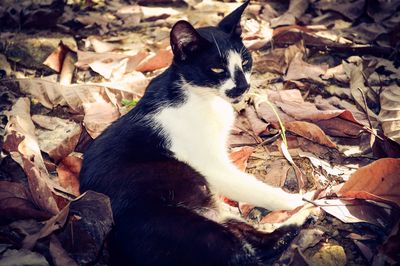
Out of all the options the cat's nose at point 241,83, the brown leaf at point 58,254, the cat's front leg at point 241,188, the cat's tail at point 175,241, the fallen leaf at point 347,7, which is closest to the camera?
the cat's tail at point 175,241

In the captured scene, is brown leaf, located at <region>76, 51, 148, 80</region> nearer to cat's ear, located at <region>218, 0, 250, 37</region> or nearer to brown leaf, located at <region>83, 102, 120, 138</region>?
brown leaf, located at <region>83, 102, 120, 138</region>

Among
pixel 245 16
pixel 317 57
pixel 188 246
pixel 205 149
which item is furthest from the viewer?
pixel 245 16

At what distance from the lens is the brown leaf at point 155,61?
3523 mm

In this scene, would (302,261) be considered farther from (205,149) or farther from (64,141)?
(64,141)

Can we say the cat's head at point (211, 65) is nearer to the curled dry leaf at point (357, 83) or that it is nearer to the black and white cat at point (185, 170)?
the black and white cat at point (185, 170)

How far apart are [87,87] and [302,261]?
2092 millimetres

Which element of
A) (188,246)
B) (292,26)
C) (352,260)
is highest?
(292,26)

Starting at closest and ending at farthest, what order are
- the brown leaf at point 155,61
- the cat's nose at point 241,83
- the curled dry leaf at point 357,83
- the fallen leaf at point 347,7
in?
the cat's nose at point 241,83, the curled dry leaf at point 357,83, the brown leaf at point 155,61, the fallen leaf at point 347,7

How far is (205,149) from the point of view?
244 centimetres

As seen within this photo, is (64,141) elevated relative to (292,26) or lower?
lower

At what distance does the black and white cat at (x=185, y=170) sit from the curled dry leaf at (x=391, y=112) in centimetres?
84

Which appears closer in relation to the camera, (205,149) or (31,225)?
(31,225)

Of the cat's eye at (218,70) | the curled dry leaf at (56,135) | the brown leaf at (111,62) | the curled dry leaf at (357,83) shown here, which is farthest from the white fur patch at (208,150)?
the brown leaf at (111,62)

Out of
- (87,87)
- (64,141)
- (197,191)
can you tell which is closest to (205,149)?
(197,191)
